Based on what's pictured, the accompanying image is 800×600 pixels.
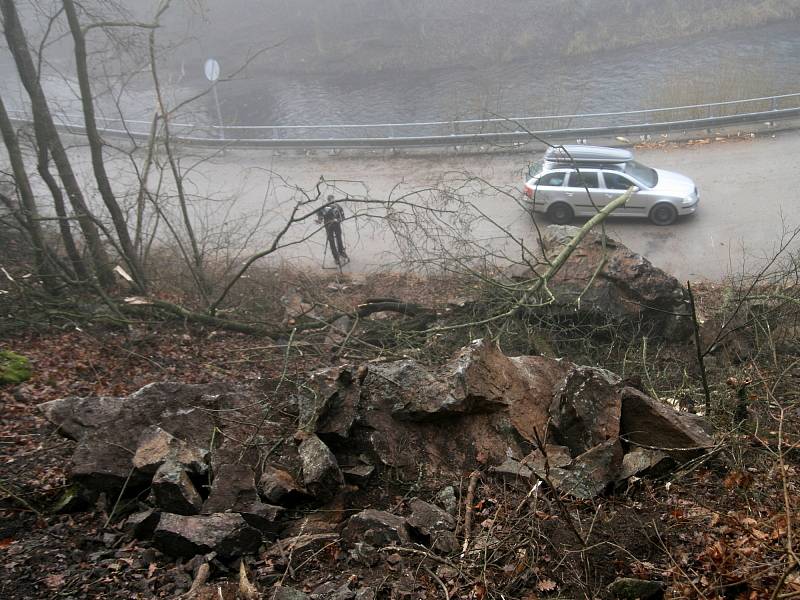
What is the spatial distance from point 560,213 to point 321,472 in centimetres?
1127

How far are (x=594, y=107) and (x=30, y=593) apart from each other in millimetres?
23663

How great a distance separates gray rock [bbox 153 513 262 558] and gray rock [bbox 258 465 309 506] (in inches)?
18.5

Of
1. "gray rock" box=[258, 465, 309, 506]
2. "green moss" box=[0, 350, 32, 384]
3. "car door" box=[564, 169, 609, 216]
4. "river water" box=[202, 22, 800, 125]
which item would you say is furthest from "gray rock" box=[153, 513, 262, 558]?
"river water" box=[202, 22, 800, 125]

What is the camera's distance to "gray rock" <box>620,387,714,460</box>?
6.00 metres

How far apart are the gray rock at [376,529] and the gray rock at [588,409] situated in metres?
1.93

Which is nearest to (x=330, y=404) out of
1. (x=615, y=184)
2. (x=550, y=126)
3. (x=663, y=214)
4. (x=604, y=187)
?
(x=604, y=187)

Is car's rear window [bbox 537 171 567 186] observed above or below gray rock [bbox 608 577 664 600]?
above

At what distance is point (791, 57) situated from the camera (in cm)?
2602

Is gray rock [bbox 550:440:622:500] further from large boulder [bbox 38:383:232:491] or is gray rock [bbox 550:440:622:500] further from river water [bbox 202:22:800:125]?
river water [bbox 202:22:800:125]

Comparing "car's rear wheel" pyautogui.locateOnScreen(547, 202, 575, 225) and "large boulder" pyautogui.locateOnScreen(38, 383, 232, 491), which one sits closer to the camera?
"large boulder" pyautogui.locateOnScreen(38, 383, 232, 491)

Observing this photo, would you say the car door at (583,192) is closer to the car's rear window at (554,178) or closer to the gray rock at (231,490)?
the car's rear window at (554,178)

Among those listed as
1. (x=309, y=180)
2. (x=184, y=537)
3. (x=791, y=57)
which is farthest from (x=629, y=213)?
(x=791, y=57)

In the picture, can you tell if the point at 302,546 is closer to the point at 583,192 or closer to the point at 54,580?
the point at 54,580

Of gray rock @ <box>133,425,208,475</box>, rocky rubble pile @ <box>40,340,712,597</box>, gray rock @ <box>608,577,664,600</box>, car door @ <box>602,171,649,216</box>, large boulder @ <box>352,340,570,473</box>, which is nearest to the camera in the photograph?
gray rock @ <box>608,577,664,600</box>
